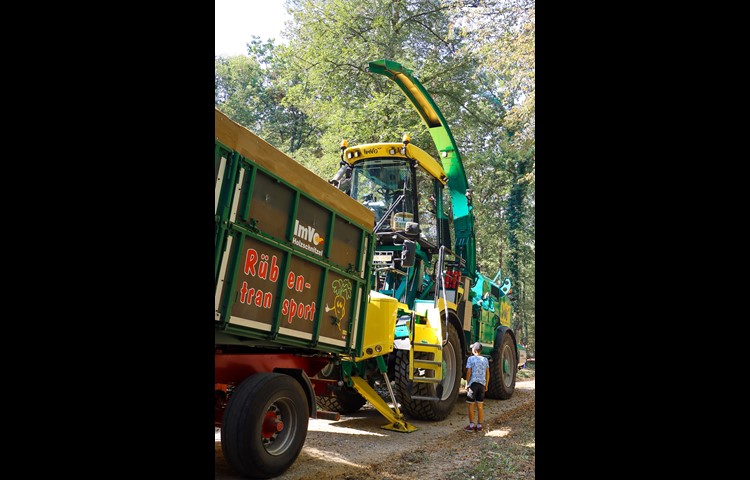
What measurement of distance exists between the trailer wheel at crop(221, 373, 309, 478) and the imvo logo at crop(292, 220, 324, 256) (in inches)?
47.0

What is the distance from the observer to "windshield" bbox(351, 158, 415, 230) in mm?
8664

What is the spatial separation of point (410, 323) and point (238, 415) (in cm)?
361

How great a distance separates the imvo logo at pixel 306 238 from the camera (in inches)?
207

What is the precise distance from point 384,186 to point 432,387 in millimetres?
3029

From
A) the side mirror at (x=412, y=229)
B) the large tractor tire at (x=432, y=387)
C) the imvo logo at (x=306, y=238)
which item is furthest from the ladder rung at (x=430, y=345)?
the imvo logo at (x=306, y=238)

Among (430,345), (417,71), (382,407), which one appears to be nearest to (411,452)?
(382,407)

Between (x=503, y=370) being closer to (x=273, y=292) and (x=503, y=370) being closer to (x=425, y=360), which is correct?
(x=425, y=360)

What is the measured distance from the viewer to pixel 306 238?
17.7 feet

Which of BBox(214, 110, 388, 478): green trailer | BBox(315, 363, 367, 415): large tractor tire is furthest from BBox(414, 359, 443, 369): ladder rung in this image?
BBox(214, 110, 388, 478): green trailer

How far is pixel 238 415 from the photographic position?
461 centimetres

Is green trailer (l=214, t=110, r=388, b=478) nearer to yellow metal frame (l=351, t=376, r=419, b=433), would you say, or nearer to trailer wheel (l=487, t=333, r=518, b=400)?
yellow metal frame (l=351, t=376, r=419, b=433)

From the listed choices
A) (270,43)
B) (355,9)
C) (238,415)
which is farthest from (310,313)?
(270,43)
